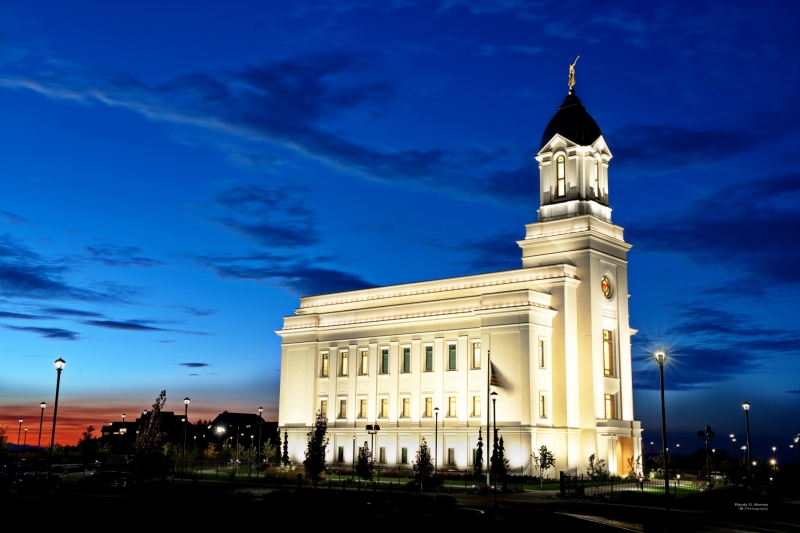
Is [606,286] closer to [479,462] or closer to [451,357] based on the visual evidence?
[451,357]

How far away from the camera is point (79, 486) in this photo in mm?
64750

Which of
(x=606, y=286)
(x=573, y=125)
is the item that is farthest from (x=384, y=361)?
(x=573, y=125)

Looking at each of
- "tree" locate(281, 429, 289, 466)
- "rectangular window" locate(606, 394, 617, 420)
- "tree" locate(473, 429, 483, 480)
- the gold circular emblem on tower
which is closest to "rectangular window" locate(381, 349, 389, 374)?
"tree" locate(281, 429, 289, 466)

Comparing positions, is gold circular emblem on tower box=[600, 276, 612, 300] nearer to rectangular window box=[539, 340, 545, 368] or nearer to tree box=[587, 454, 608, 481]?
rectangular window box=[539, 340, 545, 368]

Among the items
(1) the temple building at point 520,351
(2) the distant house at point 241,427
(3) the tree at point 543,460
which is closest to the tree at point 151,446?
(1) the temple building at point 520,351

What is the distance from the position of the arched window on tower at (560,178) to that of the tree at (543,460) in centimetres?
2723

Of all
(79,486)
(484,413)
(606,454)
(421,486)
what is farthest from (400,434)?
(79,486)

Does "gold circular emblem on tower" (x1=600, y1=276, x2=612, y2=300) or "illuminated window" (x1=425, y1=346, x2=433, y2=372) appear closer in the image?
"gold circular emblem on tower" (x1=600, y1=276, x2=612, y2=300)

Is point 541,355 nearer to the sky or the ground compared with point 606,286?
nearer to the ground

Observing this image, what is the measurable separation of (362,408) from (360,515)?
5435cm

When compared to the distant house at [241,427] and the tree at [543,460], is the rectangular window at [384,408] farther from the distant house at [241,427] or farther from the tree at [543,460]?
the distant house at [241,427]

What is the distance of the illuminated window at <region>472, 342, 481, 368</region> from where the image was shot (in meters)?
84.1

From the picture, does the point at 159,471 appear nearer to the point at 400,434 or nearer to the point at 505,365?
the point at 400,434

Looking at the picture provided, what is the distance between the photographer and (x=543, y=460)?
244 feet
